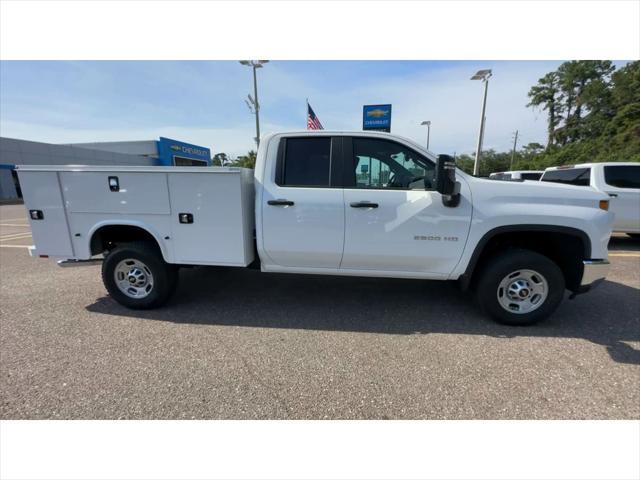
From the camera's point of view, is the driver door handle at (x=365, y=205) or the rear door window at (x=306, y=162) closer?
the driver door handle at (x=365, y=205)

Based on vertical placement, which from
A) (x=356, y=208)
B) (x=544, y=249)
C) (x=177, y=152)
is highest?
(x=177, y=152)

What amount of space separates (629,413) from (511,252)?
1568 mm

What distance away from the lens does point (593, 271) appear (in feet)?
9.75

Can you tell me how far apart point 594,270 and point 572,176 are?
18.1 feet

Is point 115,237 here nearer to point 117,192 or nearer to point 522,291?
point 117,192

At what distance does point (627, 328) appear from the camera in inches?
122

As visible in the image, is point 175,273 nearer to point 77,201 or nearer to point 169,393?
point 77,201

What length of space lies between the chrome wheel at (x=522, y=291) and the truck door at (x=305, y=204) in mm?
1866

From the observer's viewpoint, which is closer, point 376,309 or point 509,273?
point 509,273

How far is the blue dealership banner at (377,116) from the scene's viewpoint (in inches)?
425

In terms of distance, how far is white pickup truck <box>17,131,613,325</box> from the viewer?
9.93 feet

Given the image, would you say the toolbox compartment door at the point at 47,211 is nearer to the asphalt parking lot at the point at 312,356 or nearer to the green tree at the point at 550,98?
the asphalt parking lot at the point at 312,356

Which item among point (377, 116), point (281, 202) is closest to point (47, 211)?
point (281, 202)

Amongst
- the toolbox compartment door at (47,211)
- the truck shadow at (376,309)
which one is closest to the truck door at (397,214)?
the truck shadow at (376,309)
